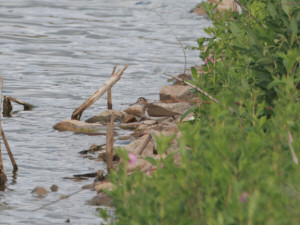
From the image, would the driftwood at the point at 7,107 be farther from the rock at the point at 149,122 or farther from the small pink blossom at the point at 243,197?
the small pink blossom at the point at 243,197

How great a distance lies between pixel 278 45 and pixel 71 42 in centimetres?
1579

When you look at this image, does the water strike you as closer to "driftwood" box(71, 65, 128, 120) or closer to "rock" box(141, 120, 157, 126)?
"driftwood" box(71, 65, 128, 120)

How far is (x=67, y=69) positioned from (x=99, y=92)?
6129mm

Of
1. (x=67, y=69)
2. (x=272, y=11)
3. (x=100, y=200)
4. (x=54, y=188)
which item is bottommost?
(x=67, y=69)

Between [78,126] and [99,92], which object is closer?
[99,92]

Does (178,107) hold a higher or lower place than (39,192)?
lower

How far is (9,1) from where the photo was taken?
29.6 metres

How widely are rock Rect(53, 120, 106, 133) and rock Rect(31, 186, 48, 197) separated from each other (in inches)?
130

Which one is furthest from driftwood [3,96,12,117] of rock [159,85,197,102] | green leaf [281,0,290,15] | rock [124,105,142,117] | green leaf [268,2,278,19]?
green leaf [281,0,290,15]

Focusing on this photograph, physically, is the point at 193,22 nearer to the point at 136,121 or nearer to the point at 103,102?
the point at 103,102

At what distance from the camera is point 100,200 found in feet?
23.8

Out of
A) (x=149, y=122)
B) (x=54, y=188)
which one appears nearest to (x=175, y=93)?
(x=149, y=122)

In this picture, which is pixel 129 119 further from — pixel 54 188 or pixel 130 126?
pixel 54 188

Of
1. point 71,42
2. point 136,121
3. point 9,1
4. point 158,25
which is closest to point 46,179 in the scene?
point 136,121
